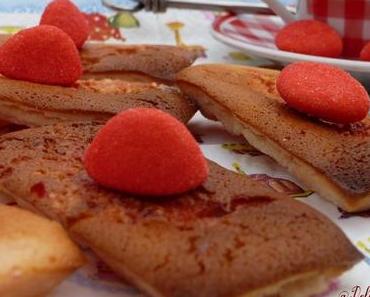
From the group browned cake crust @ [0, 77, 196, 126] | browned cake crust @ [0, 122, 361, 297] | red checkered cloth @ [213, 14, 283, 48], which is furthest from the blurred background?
browned cake crust @ [0, 122, 361, 297]

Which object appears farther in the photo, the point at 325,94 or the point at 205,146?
the point at 205,146

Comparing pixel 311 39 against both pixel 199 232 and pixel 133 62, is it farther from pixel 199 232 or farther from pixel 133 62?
pixel 199 232

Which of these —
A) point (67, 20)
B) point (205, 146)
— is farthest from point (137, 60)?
point (205, 146)

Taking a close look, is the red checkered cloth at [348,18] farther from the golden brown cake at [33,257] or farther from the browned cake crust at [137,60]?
the golden brown cake at [33,257]

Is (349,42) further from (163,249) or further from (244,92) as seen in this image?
(163,249)

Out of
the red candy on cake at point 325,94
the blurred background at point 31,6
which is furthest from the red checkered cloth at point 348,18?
the blurred background at point 31,6

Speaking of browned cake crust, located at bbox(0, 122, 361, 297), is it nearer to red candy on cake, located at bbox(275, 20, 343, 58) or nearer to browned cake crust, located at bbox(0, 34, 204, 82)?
browned cake crust, located at bbox(0, 34, 204, 82)

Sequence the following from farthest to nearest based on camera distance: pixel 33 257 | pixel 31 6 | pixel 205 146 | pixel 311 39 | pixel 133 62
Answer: pixel 31 6 < pixel 311 39 < pixel 133 62 < pixel 205 146 < pixel 33 257
